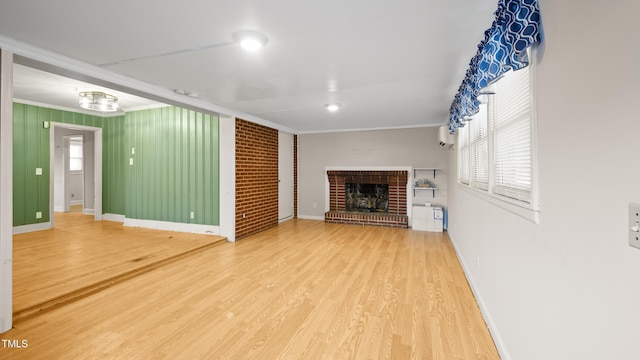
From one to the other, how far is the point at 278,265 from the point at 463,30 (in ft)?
10.1

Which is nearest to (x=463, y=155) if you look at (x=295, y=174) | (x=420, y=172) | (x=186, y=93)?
(x=420, y=172)

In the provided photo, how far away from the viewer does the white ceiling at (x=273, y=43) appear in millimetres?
1655

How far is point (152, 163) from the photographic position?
5.18 meters

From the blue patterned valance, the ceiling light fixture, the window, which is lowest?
the window

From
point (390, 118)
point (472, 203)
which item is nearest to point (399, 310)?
point (472, 203)

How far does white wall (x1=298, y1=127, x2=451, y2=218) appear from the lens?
5.59 metres

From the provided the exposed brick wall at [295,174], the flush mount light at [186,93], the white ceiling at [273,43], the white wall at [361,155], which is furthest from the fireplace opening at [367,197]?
the flush mount light at [186,93]

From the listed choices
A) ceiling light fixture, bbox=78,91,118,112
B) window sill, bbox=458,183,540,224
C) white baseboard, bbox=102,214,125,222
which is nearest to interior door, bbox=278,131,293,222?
ceiling light fixture, bbox=78,91,118,112

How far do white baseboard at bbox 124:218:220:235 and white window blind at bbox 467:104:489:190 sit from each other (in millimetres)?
4069

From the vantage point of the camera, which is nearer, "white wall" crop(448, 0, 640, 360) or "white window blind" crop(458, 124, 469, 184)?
"white wall" crop(448, 0, 640, 360)

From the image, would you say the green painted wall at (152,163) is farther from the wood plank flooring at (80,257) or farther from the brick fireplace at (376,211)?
the brick fireplace at (376,211)

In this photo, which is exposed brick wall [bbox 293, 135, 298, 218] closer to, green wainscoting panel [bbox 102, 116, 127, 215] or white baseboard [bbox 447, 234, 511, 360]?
green wainscoting panel [bbox 102, 116, 127, 215]

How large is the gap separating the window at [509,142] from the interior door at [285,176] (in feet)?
14.1

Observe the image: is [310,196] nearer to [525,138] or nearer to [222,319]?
[222,319]
